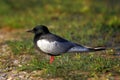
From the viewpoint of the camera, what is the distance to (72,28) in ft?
36.9

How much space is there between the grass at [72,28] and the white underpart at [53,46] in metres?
0.22

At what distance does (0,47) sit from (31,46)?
0.67 m

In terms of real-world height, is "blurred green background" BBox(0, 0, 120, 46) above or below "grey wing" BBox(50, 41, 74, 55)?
above

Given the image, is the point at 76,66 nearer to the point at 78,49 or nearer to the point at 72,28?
the point at 78,49

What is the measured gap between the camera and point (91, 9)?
1403 centimetres

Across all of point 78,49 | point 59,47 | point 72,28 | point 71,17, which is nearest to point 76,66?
point 78,49

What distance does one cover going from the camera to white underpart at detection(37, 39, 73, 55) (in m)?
7.44

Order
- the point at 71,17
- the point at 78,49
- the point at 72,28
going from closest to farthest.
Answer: the point at 78,49
the point at 72,28
the point at 71,17

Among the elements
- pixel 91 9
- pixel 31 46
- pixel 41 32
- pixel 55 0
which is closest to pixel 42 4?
pixel 55 0

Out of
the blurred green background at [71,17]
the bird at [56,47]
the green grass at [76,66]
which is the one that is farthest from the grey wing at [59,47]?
the blurred green background at [71,17]

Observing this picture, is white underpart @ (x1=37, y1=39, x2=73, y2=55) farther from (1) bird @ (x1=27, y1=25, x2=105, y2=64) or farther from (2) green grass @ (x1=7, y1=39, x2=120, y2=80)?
(2) green grass @ (x1=7, y1=39, x2=120, y2=80)

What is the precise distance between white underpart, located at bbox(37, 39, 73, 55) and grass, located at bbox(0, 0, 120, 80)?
0.22 metres

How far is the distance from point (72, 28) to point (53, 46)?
3845 mm

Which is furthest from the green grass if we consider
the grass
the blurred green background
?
the blurred green background
